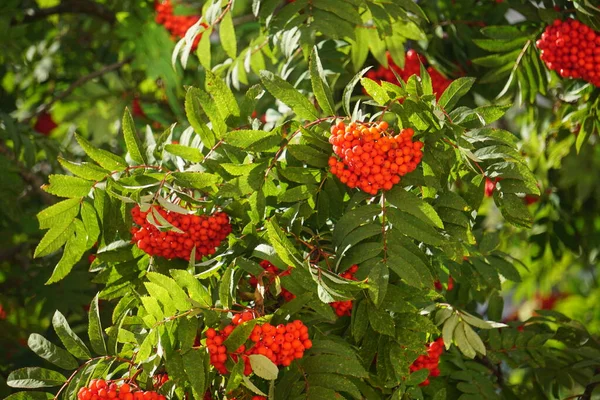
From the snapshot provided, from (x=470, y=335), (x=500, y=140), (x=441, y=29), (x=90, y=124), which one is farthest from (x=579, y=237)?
(x=90, y=124)

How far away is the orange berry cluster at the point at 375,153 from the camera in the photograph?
1688 mm

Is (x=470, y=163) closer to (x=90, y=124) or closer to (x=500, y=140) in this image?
A: (x=500, y=140)

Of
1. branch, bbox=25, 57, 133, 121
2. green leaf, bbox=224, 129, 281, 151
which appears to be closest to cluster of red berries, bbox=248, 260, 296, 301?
green leaf, bbox=224, 129, 281, 151

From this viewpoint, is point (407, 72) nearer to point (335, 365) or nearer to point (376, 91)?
point (376, 91)

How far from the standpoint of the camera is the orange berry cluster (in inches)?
66.5

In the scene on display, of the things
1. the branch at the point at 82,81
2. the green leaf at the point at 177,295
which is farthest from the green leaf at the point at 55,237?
the branch at the point at 82,81

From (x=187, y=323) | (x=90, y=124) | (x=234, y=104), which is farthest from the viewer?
(x=90, y=124)

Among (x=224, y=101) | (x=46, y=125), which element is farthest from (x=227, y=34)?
(x=46, y=125)

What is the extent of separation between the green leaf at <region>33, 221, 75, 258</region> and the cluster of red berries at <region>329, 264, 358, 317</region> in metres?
0.64

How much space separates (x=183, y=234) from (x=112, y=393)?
0.44m

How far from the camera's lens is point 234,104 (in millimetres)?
1971

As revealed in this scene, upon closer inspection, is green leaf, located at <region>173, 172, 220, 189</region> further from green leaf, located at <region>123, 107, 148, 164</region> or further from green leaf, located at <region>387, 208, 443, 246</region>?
green leaf, located at <region>387, 208, 443, 246</region>

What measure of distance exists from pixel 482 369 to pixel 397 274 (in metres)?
0.67

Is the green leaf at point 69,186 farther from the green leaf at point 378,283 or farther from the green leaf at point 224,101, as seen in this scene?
the green leaf at point 378,283
